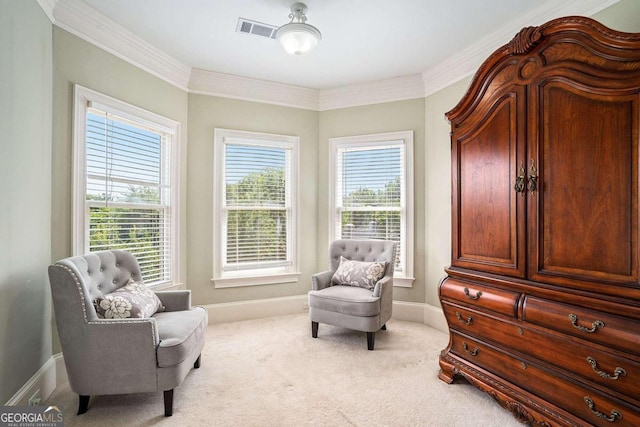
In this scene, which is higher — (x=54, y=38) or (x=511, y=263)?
(x=54, y=38)

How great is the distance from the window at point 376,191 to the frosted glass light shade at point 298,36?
1689 mm

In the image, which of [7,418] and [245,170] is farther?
[245,170]

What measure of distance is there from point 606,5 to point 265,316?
4.21 metres

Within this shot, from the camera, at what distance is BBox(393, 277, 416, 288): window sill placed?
13.4 feet

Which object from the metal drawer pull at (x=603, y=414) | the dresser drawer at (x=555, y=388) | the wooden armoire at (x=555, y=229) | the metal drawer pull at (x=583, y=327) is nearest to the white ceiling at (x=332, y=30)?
the wooden armoire at (x=555, y=229)

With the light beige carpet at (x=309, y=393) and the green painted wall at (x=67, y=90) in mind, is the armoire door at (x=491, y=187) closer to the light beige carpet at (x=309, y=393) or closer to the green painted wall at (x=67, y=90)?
the light beige carpet at (x=309, y=393)

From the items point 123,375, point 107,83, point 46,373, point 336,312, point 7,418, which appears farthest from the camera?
point 336,312

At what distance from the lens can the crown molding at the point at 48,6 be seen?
2.35 metres

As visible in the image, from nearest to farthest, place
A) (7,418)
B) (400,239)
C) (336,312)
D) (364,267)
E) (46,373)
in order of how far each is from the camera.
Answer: (7,418) < (46,373) < (336,312) < (364,267) < (400,239)

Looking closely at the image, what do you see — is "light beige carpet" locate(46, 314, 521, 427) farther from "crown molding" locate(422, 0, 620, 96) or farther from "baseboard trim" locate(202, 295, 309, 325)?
"crown molding" locate(422, 0, 620, 96)

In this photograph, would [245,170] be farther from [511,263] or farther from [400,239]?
[511,263]

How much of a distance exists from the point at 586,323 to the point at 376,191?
108 inches

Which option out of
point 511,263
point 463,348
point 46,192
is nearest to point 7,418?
point 46,192

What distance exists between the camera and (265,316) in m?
4.20
